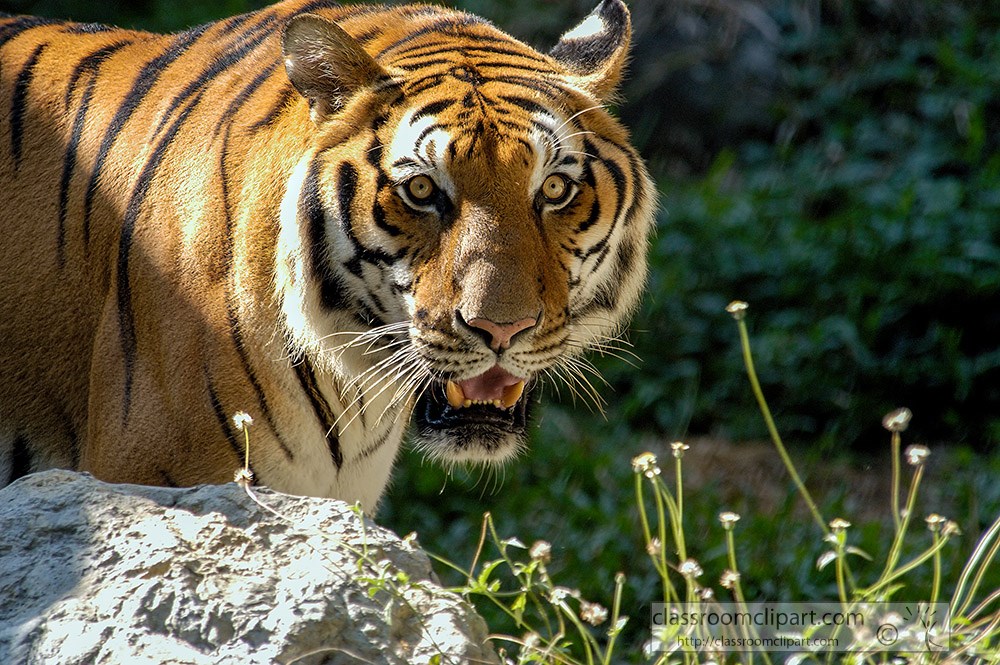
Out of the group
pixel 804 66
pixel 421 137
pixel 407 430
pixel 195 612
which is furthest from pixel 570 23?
pixel 195 612

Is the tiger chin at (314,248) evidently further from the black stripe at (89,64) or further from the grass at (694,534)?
the grass at (694,534)

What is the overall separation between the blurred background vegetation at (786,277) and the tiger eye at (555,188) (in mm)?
1750

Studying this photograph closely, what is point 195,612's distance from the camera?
6.41 feet

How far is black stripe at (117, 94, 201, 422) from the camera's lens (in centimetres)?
280

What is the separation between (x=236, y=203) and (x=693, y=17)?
177 inches

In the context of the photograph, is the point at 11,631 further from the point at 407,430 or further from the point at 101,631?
the point at 407,430

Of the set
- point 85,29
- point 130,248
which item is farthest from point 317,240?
point 85,29

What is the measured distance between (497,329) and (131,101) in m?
1.18

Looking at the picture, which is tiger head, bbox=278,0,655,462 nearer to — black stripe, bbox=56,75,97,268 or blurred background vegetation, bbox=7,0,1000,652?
black stripe, bbox=56,75,97,268

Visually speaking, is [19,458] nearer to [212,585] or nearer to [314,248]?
[314,248]

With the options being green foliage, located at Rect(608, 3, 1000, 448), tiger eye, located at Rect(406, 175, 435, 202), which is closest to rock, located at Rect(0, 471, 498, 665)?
tiger eye, located at Rect(406, 175, 435, 202)

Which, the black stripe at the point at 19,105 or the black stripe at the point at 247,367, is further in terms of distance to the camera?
the black stripe at the point at 19,105

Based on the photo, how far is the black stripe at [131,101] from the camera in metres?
3.01

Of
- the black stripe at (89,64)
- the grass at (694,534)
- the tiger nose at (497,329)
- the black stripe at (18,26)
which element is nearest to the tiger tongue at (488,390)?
the tiger nose at (497,329)
